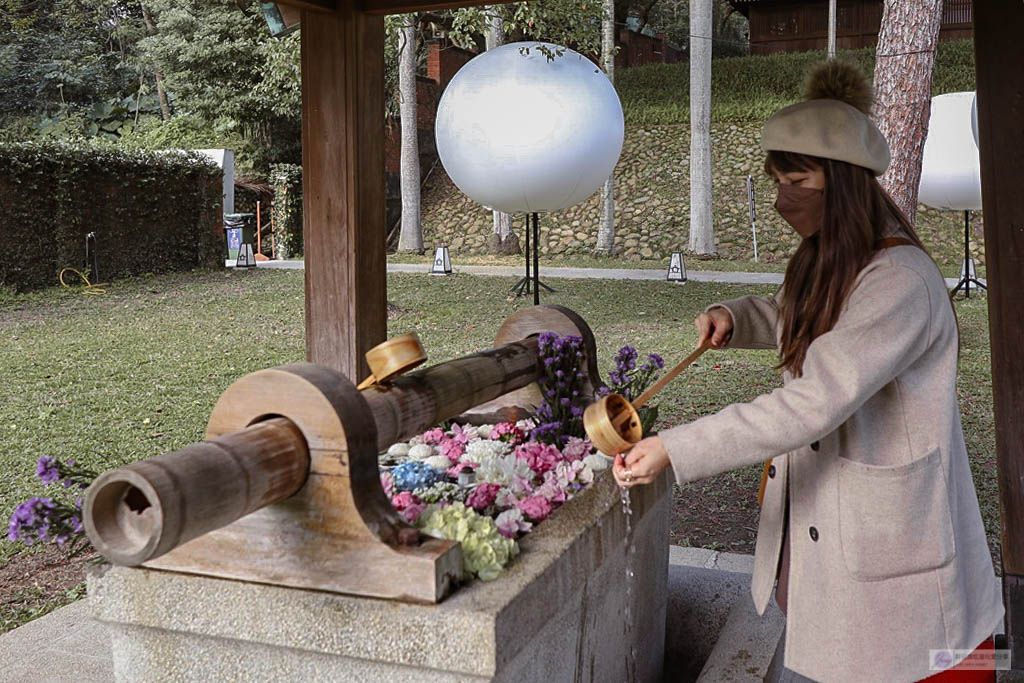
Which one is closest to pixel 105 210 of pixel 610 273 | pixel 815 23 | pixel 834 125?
pixel 610 273

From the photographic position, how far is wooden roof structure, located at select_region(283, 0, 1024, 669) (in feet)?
9.98

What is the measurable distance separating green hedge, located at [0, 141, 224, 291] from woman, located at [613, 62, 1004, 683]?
11.6m

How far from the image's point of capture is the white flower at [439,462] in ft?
9.17

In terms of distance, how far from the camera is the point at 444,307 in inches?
448

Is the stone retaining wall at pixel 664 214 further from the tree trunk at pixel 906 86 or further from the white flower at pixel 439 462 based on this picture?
the white flower at pixel 439 462

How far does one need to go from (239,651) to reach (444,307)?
944cm

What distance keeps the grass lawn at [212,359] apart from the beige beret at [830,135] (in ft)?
10.1

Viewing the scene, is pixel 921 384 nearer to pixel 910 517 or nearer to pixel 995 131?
pixel 910 517

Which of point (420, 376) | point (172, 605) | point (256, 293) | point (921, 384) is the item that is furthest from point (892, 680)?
point (256, 293)

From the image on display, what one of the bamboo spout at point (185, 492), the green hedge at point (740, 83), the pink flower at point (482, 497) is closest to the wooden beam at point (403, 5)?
the pink flower at point (482, 497)

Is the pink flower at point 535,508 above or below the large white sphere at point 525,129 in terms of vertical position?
below

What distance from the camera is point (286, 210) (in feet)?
60.7

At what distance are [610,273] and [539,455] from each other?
39.7ft

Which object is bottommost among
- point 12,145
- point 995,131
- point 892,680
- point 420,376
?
point 892,680
